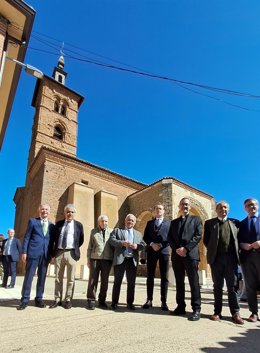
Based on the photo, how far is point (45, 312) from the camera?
4.34 m

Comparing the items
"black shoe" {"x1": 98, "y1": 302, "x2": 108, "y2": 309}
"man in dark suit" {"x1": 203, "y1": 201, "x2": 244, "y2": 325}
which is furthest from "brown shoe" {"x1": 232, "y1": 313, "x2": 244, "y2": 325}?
"black shoe" {"x1": 98, "y1": 302, "x2": 108, "y2": 309}

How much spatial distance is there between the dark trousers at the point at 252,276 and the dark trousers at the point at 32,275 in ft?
11.0

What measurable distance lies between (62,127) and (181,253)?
2777 centimetres

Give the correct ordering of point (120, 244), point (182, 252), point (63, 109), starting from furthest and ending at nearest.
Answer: point (63, 109), point (120, 244), point (182, 252)

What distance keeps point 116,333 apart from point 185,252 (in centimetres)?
176

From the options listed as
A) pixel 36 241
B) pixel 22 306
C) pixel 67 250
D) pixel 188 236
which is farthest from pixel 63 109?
pixel 188 236

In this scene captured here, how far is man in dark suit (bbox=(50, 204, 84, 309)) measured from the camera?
16.4ft

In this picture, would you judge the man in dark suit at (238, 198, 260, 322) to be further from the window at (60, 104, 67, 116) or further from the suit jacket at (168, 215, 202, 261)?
the window at (60, 104, 67, 116)

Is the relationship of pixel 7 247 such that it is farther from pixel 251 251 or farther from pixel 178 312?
pixel 251 251

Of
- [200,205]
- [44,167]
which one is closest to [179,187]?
[200,205]

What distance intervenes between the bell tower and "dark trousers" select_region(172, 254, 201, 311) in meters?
24.5

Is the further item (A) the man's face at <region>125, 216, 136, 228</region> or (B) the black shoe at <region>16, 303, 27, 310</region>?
(A) the man's face at <region>125, 216, 136, 228</region>

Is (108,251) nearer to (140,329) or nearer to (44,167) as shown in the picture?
(140,329)

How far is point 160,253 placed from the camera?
17.3 ft
